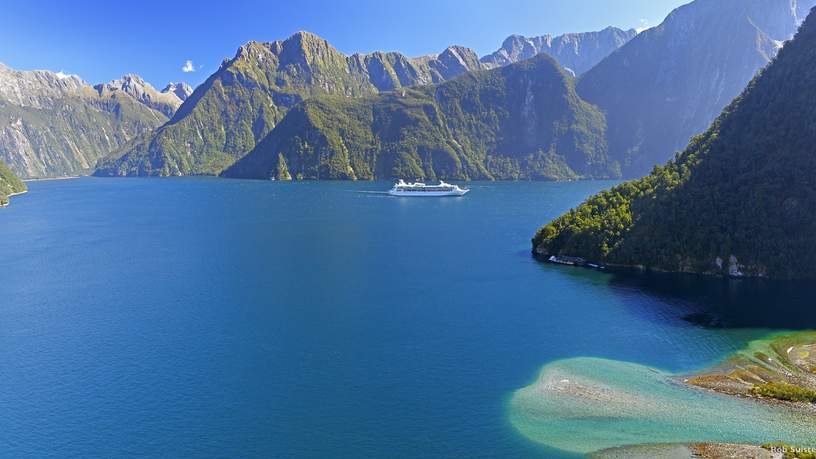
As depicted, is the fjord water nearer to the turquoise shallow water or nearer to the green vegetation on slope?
the turquoise shallow water

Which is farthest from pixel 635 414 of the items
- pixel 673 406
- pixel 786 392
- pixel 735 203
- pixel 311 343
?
pixel 735 203

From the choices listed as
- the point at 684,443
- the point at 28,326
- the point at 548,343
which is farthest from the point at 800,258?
the point at 28,326

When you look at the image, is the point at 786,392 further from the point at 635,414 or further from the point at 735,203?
the point at 735,203

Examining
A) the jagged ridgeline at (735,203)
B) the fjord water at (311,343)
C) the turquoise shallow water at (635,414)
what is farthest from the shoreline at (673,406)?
the jagged ridgeline at (735,203)

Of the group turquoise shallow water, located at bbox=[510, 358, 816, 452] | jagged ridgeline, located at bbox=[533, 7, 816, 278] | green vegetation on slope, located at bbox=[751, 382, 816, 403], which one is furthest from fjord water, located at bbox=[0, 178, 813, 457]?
jagged ridgeline, located at bbox=[533, 7, 816, 278]

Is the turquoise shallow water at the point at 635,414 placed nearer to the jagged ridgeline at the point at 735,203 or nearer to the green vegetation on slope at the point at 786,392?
the green vegetation on slope at the point at 786,392

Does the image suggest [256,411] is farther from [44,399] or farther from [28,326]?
[28,326]
